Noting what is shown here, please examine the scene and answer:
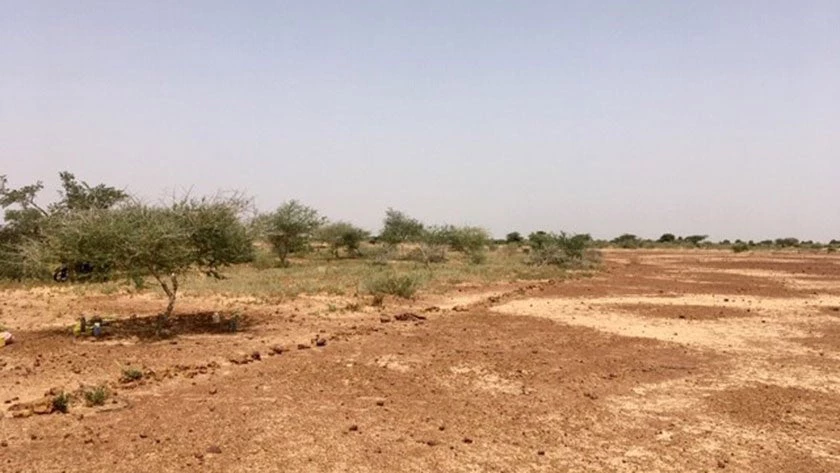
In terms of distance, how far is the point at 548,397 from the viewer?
880cm

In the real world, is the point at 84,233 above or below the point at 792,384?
above

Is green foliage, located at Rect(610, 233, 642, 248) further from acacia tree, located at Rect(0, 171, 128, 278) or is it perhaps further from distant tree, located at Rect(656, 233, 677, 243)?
acacia tree, located at Rect(0, 171, 128, 278)

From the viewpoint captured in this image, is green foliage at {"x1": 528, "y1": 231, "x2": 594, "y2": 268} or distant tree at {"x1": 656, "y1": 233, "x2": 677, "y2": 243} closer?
green foliage at {"x1": 528, "y1": 231, "x2": 594, "y2": 268}

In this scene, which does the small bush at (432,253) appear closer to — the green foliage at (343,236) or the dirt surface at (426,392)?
the green foliage at (343,236)

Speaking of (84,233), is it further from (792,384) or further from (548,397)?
(792,384)

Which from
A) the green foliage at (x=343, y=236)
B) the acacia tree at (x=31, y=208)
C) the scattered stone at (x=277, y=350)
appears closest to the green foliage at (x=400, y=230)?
the green foliage at (x=343, y=236)

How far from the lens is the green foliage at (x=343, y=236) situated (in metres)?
56.1

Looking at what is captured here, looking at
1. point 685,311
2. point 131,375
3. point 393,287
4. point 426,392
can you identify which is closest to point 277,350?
point 131,375

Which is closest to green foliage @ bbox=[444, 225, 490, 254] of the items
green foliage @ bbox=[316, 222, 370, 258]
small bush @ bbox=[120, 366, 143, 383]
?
green foliage @ bbox=[316, 222, 370, 258]

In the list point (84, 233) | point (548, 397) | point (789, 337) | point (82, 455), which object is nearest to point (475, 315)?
point (789, 337)

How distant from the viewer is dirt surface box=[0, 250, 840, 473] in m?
6.35

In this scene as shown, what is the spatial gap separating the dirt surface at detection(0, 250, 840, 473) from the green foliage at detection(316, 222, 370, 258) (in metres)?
38.1

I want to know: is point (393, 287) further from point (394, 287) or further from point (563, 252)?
point (563, 252)

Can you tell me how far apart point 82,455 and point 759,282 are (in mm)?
31045
